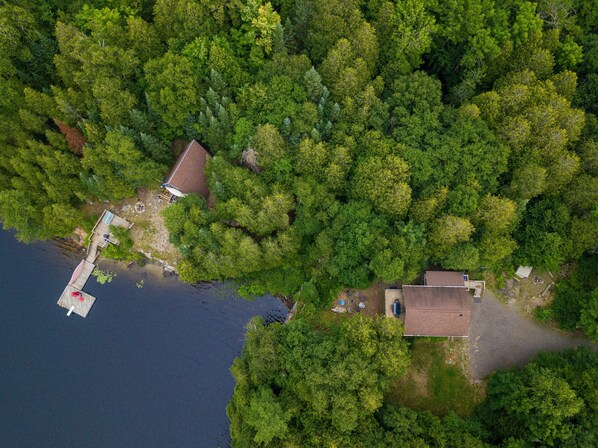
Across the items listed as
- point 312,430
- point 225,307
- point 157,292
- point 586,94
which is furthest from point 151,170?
point 586,94

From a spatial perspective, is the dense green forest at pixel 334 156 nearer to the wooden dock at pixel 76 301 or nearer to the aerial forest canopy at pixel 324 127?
the aerial forest canopy at pixel 324 127

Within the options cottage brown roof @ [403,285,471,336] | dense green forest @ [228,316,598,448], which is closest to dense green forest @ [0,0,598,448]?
dense green forest @ [228,316,598,448]

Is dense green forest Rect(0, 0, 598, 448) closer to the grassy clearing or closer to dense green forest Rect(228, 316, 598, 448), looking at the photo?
dense green forest Rect(228, 316, 598, 448)

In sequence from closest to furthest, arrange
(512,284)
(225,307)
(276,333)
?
(276,333) < (512,284) < (225,307)

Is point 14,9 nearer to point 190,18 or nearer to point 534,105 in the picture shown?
point 190,18

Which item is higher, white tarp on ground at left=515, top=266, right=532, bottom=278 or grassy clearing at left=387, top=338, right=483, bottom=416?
white tarp on ground at left=515, top=266, right=532, bottom=278

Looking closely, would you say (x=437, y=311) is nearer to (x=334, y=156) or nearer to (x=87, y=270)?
(x=334, y=156)
